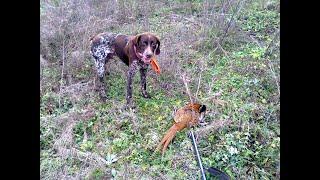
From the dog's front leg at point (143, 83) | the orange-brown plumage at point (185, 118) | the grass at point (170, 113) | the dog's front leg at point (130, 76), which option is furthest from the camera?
the dog's front leg at point (143, 83)

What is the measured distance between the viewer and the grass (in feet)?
12.4

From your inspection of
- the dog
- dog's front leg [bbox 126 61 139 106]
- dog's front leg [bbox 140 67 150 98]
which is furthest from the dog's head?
dog's front leg [bbox 140 67 150 98]

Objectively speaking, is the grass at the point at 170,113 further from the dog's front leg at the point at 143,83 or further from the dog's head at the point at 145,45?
the dog's head at the point at 145,45

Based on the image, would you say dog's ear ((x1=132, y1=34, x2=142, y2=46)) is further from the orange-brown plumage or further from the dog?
the orange-brown plumage

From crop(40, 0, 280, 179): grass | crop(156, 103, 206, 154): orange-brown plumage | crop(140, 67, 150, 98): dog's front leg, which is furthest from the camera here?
crop(140, 67, 150, 98): dog's front leg

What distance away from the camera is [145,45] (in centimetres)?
401

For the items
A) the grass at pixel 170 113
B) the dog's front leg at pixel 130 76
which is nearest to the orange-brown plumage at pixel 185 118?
the grass at pixel 170 113

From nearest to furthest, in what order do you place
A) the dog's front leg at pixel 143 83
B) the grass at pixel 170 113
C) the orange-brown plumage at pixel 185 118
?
the grass at pixel 170 113 < the orange-brown plumage at pixel 185 118 < the dog's front leg at pixel 143 83

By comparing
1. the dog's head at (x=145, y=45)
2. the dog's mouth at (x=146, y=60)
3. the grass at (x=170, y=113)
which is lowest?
the grass at (x=170, y=113)

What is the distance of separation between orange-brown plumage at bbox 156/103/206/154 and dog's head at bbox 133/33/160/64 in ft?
2.26

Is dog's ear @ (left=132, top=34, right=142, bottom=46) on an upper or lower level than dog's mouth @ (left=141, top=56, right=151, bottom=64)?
upper

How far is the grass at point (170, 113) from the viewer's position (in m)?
3.79

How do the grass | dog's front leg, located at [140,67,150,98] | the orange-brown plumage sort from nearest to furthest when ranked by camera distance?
1. the grass
2. the orange-brown plumage
3. dog's front leg, located at [140,67,150,98]
